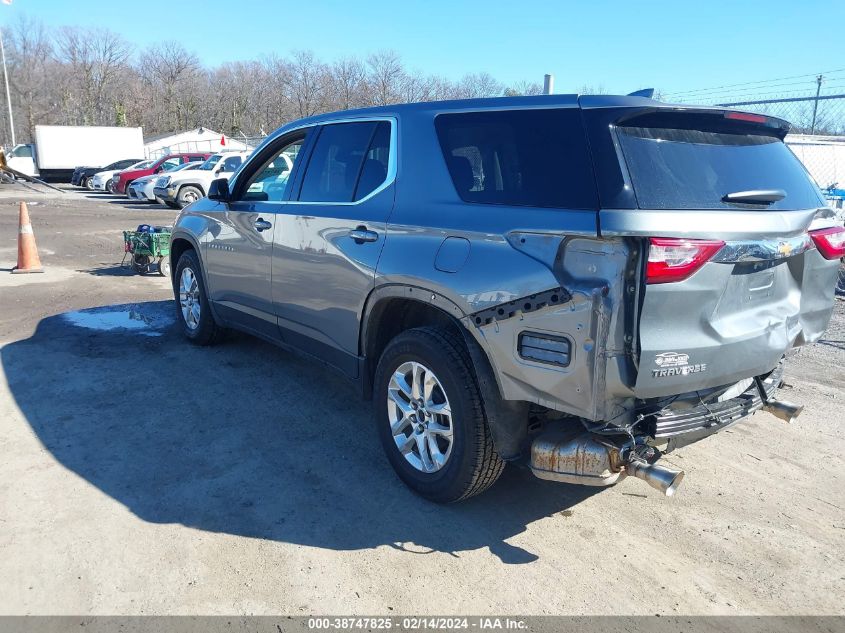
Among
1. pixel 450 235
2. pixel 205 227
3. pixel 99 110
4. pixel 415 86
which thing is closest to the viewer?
pixel 450 235

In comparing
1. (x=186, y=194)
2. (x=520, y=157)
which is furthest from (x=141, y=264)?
(x=186, y=194)

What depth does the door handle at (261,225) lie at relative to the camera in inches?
187

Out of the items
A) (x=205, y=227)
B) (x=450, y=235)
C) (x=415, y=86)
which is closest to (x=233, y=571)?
(x=450, y=235)

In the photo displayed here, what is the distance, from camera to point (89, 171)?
3638 centimetres

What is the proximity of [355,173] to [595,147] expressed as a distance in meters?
1.76

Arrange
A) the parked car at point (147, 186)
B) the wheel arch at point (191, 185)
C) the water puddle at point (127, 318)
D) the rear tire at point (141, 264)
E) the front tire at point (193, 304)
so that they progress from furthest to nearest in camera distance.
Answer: the parked car at point (147, 186) < the wheel arch at point (191, 185) < the rear tire at point (141, 264) < the water puddle at point (127, 318) < the front tire at point (193, 304)

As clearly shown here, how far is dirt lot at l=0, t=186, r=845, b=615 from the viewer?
9.20 ft

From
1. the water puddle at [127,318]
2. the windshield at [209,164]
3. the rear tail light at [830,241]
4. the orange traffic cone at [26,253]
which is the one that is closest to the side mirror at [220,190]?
the water puddle at [127,318]

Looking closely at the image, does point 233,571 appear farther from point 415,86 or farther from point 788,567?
point 415,86

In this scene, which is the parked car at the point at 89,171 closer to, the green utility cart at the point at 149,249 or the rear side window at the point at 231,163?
the rear side window at the point at 231,163

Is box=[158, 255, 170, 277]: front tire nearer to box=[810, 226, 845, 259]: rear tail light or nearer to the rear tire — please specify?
the rear tire

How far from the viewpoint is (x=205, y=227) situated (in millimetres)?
5691

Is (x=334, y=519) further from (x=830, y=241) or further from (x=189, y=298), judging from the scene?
(x=189, y=298)

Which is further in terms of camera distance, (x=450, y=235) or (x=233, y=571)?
(x=450, y=235)
